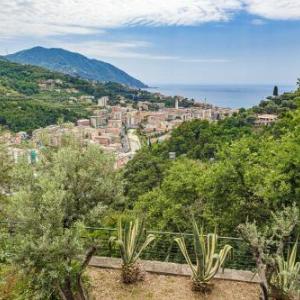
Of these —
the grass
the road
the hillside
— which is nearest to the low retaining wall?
the grass

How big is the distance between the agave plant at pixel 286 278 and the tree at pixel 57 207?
2299 millimetres

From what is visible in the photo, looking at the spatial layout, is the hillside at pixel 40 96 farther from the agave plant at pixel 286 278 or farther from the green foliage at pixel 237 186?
the agave plant at pixel 286 278

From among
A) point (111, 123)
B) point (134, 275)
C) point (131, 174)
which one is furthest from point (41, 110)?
point (134, 275)

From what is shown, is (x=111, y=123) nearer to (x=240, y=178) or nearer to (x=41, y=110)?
(x=41, y=110)

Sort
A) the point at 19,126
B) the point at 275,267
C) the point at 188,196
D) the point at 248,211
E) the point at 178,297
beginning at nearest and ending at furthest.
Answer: the point at 275,267
the point at 178,297
the point at 248,211
the point at 188,196
the point at 19,126

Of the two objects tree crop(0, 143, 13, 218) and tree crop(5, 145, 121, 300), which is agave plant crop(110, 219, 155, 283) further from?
tree crop(0, 143, 13, 218)

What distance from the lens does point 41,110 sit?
79.2m

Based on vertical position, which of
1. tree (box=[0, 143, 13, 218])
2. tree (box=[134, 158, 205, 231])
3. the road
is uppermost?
tree (box=[0, 143, 13, 218])

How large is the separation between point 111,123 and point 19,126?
38.5 m

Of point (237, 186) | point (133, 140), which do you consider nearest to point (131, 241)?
point (237, 186)

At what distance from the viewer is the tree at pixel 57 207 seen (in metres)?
3.72

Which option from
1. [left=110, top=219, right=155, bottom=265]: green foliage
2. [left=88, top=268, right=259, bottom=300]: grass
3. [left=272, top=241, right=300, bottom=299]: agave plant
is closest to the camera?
[left=272, top=241, right=300, bottom=299]: agave plant

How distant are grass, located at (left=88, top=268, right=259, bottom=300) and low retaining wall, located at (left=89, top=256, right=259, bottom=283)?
73 millimetres

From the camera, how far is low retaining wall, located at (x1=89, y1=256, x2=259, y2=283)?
5832mm
